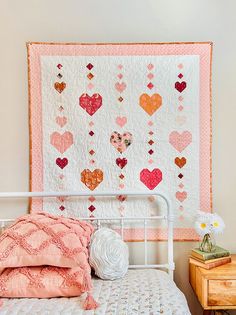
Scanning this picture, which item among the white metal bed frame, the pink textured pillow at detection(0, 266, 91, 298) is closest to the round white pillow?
the pink textured pillow at detection(0, 266, 91, 298)

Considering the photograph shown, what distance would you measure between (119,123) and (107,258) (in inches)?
33.6

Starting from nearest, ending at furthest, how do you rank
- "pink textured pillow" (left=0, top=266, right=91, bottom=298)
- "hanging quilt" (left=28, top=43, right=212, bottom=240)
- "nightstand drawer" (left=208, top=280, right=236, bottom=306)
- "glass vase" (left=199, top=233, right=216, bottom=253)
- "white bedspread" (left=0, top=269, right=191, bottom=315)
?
"white bedspread" (left=0, top=269, right=191, bottom=315) → "pink textured pillow" (left=0, top=266, right=91, bottom=298) → "nightstand drawer" (left=208, top=280, right=236, bottom=306) → "glass vase" (left=199, top=233, right=216, bottom=253) → "hanging quilt" (left=28, top=43, right=212, bottom=240)

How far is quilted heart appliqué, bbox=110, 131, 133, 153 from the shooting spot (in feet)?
7.91

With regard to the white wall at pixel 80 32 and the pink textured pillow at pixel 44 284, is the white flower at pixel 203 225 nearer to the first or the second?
the white wall at pixel 80 32

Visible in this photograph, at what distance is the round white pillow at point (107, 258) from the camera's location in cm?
201

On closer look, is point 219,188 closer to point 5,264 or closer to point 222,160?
point 222,160

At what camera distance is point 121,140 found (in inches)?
95.0

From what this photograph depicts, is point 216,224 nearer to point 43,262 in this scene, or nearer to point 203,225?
point 203,225

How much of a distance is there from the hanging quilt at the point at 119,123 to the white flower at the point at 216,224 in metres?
0.17

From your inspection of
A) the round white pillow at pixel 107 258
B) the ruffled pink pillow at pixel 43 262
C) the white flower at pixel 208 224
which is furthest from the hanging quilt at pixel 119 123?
the ruffled pink pillow at pixel 43 262

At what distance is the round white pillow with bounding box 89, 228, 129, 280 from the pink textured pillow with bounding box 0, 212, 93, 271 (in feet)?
0.23

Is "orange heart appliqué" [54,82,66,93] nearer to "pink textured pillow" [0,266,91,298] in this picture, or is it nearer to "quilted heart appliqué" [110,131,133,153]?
"quilted heart appliqué" [110,131,133,153]

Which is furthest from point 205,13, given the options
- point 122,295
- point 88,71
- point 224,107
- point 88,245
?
point 122,295

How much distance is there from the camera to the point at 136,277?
6.77ft
